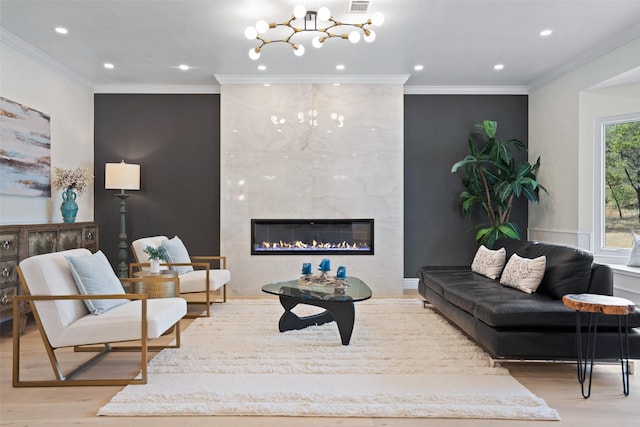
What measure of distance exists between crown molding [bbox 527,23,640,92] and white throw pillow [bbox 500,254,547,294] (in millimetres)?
2421

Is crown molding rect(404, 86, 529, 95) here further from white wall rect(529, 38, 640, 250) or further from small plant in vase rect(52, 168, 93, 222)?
small plant in vase rect(52, 168, 93, 222)

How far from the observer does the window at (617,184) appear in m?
4.87

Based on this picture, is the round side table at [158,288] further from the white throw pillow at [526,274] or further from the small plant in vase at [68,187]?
the white throw pillow at [526,274]

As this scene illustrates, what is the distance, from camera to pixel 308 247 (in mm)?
5770

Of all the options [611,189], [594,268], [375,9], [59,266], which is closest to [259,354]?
[59,266]

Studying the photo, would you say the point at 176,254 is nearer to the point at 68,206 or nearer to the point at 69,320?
the point at 68,206

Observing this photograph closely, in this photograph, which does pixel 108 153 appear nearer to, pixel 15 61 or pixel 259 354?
pixel 15 61

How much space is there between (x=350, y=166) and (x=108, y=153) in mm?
3400

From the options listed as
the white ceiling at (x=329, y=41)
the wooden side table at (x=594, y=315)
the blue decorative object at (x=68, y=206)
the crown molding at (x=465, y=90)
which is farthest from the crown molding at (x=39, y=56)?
the wooden side table at (x=594, y=315)

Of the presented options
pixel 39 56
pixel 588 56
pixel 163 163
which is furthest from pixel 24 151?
pixel 588 56

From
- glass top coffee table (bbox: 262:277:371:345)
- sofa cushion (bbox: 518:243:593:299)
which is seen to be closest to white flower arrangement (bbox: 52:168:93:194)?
glass top coffee table (bbox: 262:277:371:345)

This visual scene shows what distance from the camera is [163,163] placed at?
6043 millimetres

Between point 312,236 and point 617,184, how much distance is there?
12.2 ft

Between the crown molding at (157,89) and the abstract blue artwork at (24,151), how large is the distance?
1264 mm
